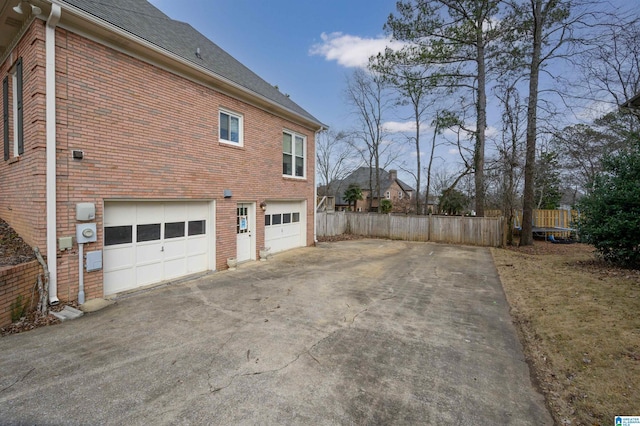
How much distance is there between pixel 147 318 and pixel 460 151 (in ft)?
64.8

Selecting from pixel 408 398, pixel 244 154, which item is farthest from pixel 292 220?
pixel 408 398

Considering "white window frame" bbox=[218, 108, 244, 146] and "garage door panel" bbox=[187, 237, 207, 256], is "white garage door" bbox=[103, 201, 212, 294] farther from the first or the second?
"white window frame" bbox=[218, 108, 244, 146]

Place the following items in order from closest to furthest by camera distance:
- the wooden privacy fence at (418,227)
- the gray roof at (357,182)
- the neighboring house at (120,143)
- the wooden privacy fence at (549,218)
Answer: the neighboring house at (120,143), the wooden privacy fence at (418,227), the wooden privacy fence at (549,218), the gray roof at (357,182)

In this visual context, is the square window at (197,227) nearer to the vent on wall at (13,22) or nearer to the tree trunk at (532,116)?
the vent on wall at (13,22)

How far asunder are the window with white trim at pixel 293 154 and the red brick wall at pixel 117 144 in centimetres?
275

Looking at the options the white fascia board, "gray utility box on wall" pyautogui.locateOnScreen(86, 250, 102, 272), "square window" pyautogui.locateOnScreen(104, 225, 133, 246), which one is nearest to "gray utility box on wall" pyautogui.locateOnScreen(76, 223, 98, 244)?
"gray utility box on wall" pyautogui.locateOnScreen(86, 250, 102, 272)

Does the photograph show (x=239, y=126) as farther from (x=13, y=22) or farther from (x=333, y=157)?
(x=333, y=157)

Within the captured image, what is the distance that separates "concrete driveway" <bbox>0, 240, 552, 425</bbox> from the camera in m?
2.69

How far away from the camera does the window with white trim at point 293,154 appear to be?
11.5 m

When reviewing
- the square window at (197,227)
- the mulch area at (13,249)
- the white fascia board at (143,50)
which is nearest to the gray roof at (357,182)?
the white fascia board at (143,50)

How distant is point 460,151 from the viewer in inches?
748

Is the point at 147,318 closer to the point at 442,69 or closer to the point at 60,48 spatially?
the point at 60,48

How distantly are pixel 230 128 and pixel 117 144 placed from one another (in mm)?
3432

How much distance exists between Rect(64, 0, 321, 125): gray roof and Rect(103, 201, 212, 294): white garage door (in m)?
3.74
